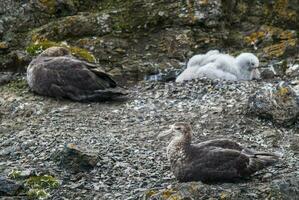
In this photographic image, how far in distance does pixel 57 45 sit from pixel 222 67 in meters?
2.75

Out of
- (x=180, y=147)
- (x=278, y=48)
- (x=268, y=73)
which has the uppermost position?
(x=180, y=147)

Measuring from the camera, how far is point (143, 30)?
472 inches

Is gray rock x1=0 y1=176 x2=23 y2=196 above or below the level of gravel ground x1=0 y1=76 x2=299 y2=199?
above

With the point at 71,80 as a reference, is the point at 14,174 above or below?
below

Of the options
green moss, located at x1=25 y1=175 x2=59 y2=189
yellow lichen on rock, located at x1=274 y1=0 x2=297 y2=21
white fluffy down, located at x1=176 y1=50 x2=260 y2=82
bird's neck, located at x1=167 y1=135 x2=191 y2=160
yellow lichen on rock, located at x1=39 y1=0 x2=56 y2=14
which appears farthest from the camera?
yellow lichen on rock, located at x1=39 y1=0 x2=56 y2=14

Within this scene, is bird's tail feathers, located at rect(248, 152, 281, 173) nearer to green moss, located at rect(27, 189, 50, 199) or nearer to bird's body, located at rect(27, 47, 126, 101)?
green moss, located at rect(27, 189, 50, 199)

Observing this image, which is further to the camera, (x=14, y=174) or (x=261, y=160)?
(x=14, y=174)

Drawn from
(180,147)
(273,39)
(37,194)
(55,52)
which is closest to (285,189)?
(180,147)

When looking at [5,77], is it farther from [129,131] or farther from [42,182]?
[42,182]

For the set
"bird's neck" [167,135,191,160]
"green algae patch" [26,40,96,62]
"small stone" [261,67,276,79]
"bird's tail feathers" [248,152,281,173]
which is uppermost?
"green algae patch" [26,40,96,62]

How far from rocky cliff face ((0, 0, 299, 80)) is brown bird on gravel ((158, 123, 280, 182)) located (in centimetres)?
410

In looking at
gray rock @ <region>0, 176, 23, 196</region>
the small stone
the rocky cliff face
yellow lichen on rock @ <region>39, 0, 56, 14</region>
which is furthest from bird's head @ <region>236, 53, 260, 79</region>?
gray rock @ <region>0, 176, 23, 196</region>

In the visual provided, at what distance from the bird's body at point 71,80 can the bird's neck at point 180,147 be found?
8.96 feet

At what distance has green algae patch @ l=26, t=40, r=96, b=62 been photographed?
11102 mm
